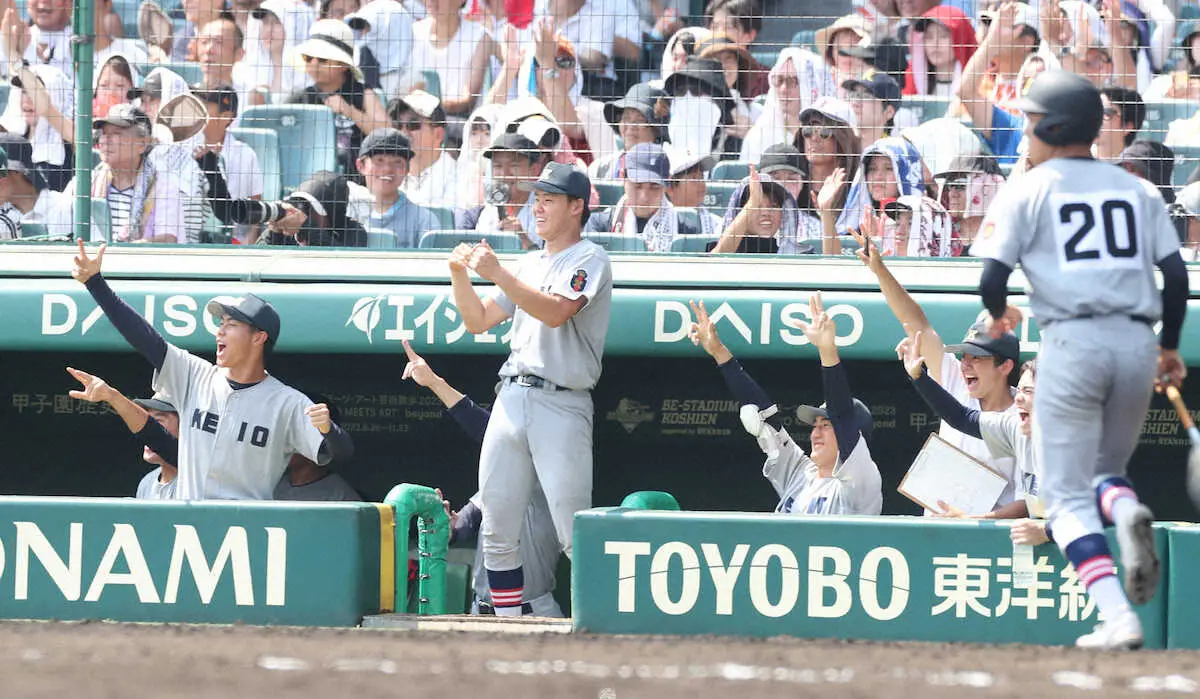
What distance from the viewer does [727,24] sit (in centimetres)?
719

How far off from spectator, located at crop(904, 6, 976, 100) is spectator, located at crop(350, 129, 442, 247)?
2188 mm

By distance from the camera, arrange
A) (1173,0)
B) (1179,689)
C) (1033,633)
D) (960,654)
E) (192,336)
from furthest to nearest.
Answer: (1173,0)
(192,336)
(1033,633)
(960,654)
(1179,689)

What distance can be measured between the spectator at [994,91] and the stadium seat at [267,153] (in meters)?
2.84

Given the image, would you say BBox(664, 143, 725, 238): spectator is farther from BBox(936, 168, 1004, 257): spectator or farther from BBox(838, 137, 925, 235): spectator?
BBox(936, 168, 1004, 257): spectator

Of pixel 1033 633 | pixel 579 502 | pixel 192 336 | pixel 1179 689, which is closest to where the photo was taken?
pixel 1179 689

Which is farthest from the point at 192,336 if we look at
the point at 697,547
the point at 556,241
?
the point at 697,547

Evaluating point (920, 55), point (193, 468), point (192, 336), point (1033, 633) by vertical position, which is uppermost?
point (920, 55)

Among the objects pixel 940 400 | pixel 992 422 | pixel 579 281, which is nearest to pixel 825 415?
pixel 940 400

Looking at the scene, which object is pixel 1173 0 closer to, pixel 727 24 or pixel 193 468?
pixel 727 24

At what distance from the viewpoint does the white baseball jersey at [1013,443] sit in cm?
548

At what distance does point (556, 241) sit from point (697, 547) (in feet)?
4.11

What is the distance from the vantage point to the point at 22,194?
22.6 feet

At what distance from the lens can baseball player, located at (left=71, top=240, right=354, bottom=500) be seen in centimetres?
582

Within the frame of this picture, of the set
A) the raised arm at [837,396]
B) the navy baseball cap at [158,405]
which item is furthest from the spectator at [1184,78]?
the navy baseball cap at [158,405]
